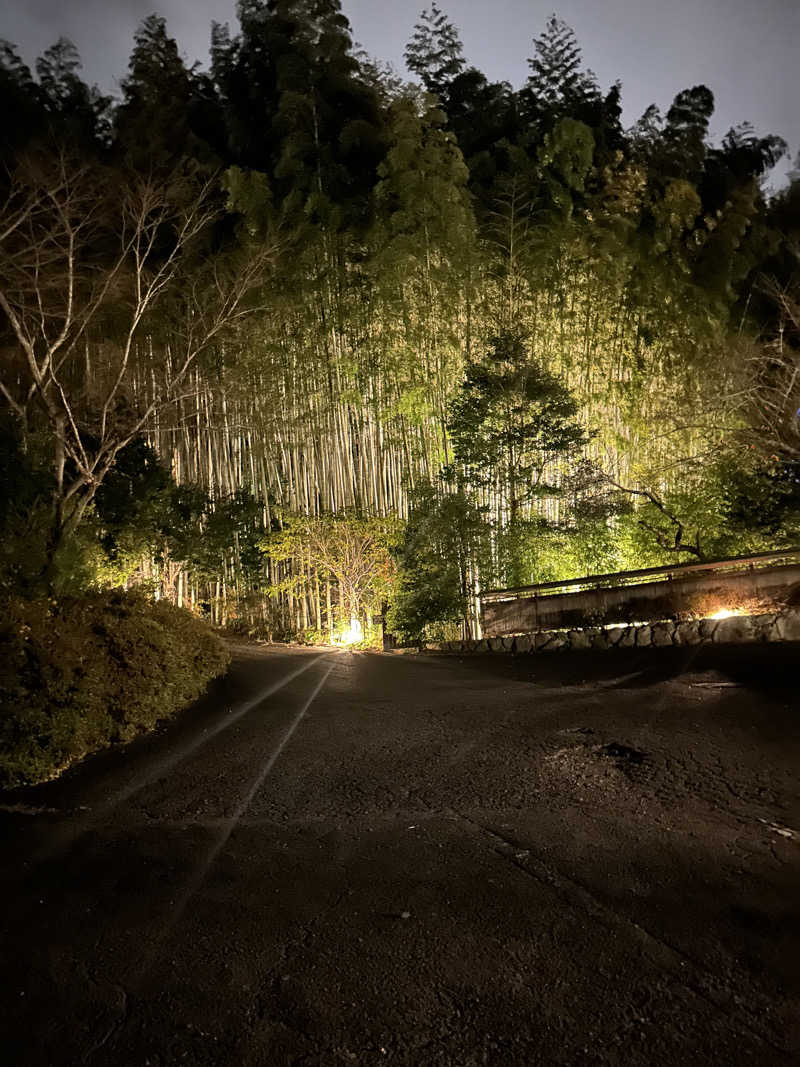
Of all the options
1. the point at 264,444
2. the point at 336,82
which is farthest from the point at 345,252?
the point at 264,444

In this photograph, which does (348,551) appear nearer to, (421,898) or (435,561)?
(435,561)

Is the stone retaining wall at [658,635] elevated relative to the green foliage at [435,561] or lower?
lower

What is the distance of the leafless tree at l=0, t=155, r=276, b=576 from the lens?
619 cm

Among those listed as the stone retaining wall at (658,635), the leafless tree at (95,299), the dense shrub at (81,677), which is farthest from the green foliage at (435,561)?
the dense shrub at (81,677)

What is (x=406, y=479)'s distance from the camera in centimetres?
1062

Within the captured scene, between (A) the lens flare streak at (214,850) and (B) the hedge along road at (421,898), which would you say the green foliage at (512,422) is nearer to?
(B) the hedge along road at (421,898)

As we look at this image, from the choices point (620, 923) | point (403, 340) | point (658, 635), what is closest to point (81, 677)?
point (620, 923)

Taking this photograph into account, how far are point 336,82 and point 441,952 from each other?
1141cm

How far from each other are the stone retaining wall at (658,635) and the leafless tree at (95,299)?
480 centimetres

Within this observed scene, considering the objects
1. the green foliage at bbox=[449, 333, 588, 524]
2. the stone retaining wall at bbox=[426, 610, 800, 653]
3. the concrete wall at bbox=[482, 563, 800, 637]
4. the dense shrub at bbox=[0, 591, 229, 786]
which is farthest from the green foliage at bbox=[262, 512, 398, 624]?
the dense shrub at bbox=[0, 591, 229, 786]

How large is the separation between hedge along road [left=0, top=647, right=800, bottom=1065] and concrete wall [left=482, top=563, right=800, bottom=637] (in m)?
3.17

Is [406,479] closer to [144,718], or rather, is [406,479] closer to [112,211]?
[112,211]

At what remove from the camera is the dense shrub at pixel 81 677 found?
3.38 meters

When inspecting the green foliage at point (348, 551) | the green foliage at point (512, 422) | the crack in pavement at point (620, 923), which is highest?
the green foliage at point (512, 422)
